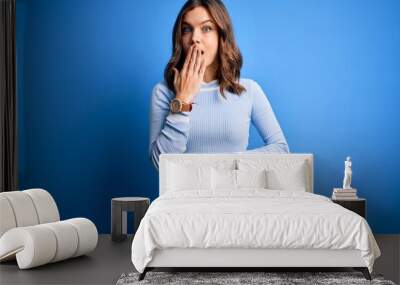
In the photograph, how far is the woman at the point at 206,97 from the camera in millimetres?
6906

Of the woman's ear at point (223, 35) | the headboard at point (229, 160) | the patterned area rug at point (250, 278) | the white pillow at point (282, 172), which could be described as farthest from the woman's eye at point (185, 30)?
the patterned area rug at point (250, 278)

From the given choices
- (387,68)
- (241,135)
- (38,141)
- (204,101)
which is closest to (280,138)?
(241,135)

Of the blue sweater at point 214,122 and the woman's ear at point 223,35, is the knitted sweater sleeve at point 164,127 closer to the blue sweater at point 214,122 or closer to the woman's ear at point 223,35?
the blue sweater at point 214,122

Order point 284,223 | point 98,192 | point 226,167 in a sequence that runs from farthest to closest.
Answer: point 98,192 → point 226,167 → point 284,223

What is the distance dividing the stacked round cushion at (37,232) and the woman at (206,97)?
5.27 ft

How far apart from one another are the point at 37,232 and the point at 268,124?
2.80 meters

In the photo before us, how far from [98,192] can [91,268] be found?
197 centimetres

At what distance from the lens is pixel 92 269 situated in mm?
5203

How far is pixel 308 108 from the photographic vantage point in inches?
274

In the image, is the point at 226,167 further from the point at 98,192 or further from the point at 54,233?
the point at 54,233

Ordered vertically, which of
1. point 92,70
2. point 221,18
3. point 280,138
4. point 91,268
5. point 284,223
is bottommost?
point 91,268

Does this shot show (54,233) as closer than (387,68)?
Yes

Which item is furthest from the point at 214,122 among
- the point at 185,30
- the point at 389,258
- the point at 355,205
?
the point at 389,258

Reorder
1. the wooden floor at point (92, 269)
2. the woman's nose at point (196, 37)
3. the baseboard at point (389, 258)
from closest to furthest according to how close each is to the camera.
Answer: the wooden floor at point (92, 269), the baseboard at point (389, 258), the woman's nose at point (196, 37)
